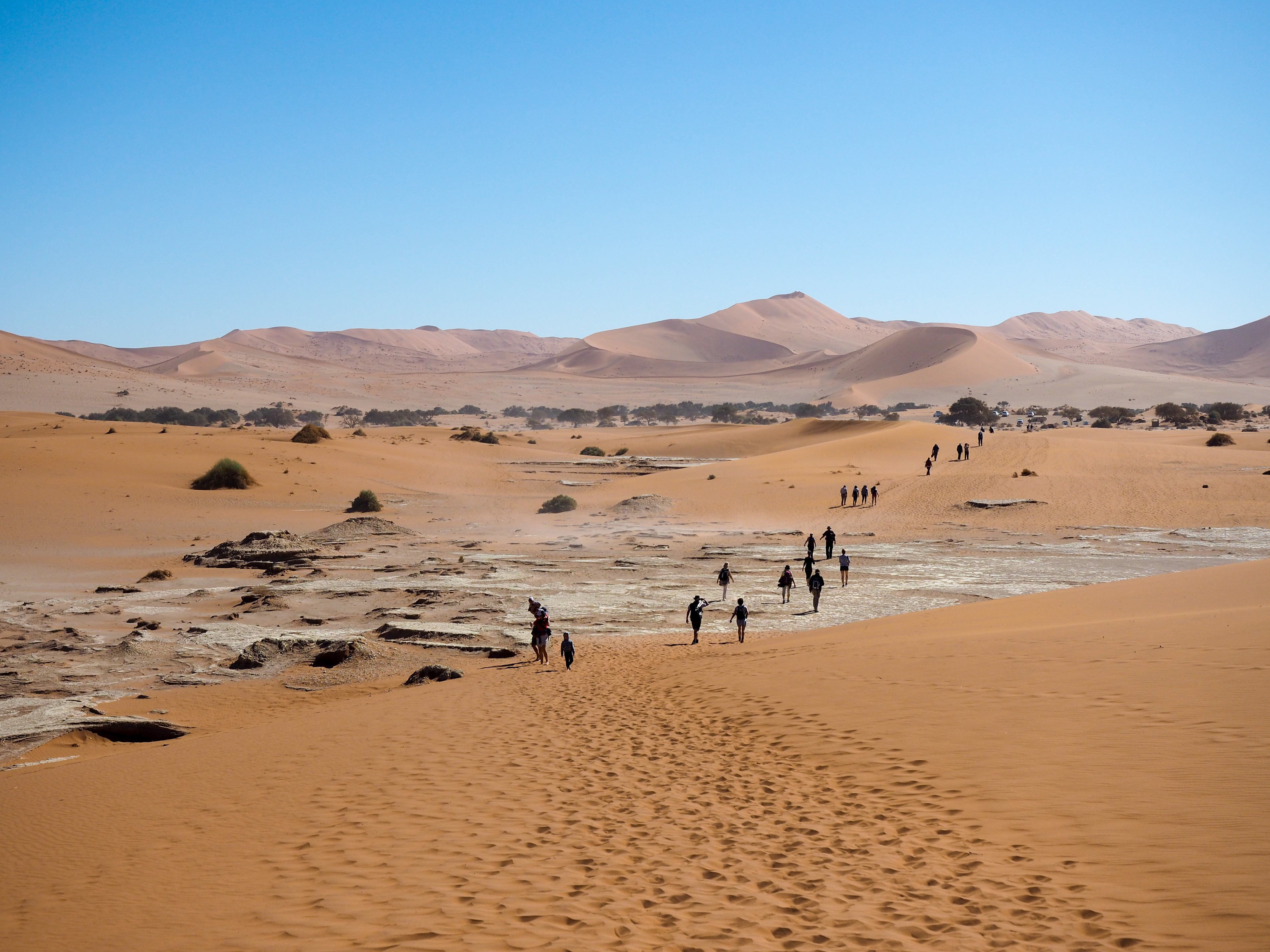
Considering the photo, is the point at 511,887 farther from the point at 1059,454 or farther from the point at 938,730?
the point at 1059,454

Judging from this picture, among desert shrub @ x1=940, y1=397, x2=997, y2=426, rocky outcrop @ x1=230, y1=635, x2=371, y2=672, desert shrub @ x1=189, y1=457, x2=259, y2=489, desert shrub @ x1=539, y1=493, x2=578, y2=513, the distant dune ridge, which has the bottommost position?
rocky outcrop @ x1=230, y1=635, x2=371, y2=672

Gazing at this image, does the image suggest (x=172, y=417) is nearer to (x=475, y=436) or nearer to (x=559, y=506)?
(x=475, y=436)

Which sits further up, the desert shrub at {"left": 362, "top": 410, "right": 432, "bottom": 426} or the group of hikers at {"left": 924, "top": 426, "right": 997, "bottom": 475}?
the desert shrub at {"left": 362, "top": 410, "right": 432, "bottom": 426}

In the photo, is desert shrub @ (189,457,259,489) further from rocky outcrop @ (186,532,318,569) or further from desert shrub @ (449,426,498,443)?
desert shrub @ (449,426,498,443)

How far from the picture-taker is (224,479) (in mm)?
40500

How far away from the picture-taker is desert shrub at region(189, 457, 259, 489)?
40.2 meters

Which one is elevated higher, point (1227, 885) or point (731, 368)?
point (731, 368)

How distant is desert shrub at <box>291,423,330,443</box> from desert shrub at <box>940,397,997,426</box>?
54.5 metres

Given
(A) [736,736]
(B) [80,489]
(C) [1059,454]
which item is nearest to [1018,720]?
(A) [736,736]

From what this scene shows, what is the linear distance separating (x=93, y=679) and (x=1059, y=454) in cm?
4581

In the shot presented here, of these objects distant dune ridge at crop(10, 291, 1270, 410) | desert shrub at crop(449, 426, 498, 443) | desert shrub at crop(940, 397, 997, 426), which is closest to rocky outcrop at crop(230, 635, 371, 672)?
desert shrub at crop(449, 426, 498, 443)

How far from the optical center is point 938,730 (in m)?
8.84

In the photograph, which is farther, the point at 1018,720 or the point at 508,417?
the point at 508,417

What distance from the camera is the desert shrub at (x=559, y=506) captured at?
1554 inches
